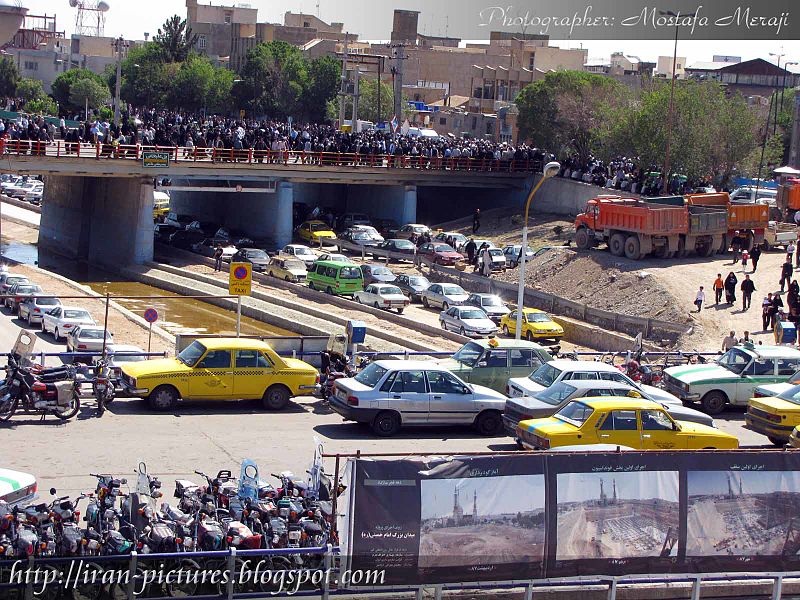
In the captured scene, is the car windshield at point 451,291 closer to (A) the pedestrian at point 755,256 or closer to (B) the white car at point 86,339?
(A) the pedestrian at point 755,256

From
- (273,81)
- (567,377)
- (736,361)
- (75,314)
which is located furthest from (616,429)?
(273,81)

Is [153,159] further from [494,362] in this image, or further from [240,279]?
[494,362]

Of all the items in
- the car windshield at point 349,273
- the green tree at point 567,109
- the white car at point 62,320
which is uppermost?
the green tree at point 567,109

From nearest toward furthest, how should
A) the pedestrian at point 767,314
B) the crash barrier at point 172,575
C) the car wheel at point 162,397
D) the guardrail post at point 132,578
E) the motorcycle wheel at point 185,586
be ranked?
the crash barrier at point 172,575 < the guardrail post at point 132,578 < the motorcycle wheel at point 185,586 < the car wheel at point 162,397 < the pedestrian at point 767,314

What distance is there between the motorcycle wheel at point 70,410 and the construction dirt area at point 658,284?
21.4 m

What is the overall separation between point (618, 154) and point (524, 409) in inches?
1811

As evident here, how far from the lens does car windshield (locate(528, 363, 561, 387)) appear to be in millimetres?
21373

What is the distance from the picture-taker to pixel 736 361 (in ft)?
79.4

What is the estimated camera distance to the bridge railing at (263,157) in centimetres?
4981

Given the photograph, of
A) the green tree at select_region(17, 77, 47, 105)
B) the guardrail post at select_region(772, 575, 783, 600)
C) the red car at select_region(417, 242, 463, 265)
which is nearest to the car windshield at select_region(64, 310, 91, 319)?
the red car at select_region(417, 242, 463, 265)

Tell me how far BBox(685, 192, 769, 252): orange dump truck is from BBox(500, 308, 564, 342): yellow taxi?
12.3 metres

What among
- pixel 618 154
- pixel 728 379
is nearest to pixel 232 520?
pixel 728 379

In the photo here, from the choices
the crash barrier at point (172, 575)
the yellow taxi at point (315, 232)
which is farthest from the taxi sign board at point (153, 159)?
the crash barrier at point (172, 575)

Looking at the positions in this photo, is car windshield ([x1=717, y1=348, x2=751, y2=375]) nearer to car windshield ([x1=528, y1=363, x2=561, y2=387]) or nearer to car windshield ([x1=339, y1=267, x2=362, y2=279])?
car windshield ([x1=528, y1=363, x2=561, y2=387])
